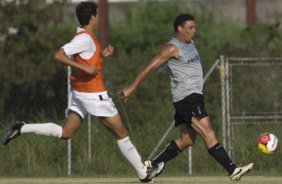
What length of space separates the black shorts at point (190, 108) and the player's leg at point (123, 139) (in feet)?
2.76

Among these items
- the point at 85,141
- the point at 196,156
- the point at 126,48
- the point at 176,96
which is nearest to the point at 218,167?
the point at 196,156

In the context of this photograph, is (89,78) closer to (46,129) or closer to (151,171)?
(46,129)

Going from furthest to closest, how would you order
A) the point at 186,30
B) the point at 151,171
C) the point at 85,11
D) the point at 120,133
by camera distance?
1. the point at 186,30
2. the point at 151,171
3. the point at 120,133
4. the point at 85,11

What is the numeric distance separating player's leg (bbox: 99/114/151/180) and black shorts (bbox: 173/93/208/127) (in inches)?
33.1

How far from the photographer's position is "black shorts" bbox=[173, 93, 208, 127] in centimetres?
1523

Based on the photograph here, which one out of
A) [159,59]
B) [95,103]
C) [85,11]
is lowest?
[95,103]

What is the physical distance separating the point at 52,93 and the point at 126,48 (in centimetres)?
884

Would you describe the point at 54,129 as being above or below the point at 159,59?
below

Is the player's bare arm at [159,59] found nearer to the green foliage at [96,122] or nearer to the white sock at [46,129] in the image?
the white sock at [46,129]

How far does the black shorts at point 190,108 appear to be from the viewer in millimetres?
15234

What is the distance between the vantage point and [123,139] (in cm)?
1488

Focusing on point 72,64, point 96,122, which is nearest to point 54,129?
point 72,64

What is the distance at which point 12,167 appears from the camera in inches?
812

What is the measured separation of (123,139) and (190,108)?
1010mm
